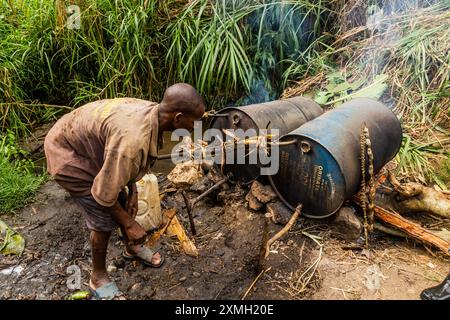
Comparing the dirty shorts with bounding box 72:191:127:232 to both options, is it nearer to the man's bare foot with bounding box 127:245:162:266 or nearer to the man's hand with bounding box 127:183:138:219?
the man's hand with bounding box 127:183:138:219

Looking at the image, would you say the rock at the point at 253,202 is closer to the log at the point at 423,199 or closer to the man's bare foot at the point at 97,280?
the log at the point at 423,199

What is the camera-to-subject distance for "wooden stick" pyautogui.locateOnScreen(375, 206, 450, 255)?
2.79 meters

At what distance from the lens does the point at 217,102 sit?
5281 mm

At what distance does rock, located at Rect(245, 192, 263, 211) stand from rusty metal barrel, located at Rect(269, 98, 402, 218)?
225mm

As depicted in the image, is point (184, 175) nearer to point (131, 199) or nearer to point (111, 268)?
point (131, 199)

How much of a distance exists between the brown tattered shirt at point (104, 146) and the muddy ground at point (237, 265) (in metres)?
0.91

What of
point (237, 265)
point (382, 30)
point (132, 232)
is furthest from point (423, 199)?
point (382, 30)

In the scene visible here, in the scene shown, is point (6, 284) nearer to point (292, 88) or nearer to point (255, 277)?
point (255, 277)

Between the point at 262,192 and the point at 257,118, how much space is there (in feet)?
2.20

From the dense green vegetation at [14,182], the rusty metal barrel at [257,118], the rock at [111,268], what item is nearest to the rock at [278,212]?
the rusty metal barrel at [257,118]

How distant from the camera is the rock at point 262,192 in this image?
3.34m

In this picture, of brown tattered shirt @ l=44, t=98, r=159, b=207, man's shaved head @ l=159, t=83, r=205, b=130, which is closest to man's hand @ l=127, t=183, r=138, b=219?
brown tattered shirt @ l=44, t=98, r=159, b=207
